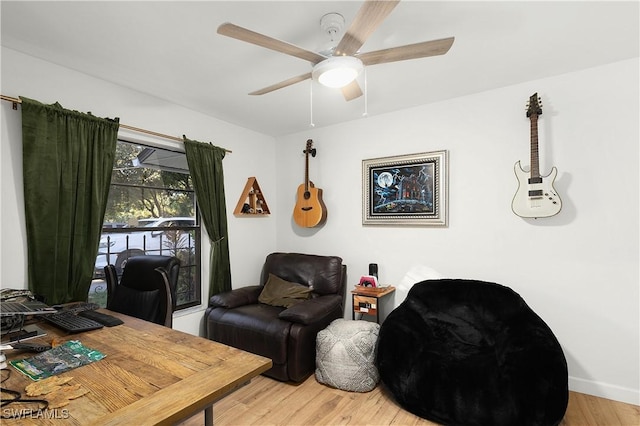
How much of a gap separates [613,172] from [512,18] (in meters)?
1.41

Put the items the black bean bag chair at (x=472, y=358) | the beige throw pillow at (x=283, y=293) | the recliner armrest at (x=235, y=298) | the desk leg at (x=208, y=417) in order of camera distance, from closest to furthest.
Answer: the desk leg at (x=208, y=417), the black bean bag chair at (x=472, y=358), the recliner armrest at (x=235, y=298), the beige throw pillow at (x=283, y=293)

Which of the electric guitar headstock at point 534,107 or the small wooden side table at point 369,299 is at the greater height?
the electric guitar headstock at point 534,107

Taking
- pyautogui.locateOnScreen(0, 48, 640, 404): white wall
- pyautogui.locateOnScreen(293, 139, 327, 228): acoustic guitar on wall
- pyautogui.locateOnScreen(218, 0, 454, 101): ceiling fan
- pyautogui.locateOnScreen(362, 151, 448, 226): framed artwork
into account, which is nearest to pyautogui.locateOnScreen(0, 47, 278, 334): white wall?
pyautogui.locateOnScreen(0, 48, 640, 404): white wall

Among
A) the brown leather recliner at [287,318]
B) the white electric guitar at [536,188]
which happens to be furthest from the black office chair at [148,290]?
the white electric guitar at [536,188]

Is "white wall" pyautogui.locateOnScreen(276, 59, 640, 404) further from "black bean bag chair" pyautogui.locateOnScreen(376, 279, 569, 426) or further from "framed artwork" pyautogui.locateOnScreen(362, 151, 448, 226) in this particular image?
"black bean bag chair" pyautogui.locateOnScreen(376, 279, 569, 426)

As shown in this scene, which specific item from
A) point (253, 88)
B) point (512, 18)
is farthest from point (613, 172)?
point (253, 88)

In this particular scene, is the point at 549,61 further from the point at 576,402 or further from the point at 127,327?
the point at 127,327

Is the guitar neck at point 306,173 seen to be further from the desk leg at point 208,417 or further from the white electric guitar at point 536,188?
the desk leg at point 208,417

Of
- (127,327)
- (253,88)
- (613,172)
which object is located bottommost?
(127,327)

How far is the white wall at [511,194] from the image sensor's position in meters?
2.25

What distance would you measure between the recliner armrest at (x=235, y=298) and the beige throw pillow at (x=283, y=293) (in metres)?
0.09

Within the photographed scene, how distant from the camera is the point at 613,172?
2320mm

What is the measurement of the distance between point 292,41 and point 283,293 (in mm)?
2247

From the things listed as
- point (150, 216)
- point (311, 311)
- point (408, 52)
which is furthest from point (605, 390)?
point (150, 216)
